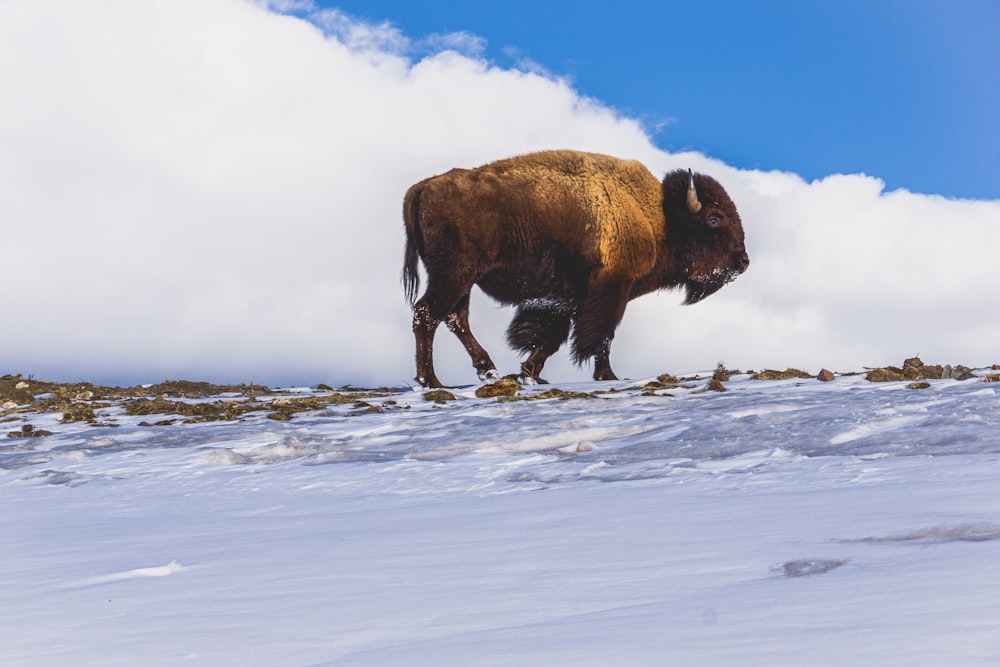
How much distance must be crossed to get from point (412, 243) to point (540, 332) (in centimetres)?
172

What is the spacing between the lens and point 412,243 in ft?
33.4

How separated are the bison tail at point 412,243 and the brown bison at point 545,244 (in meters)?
0.01

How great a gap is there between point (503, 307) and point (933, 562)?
340 inches

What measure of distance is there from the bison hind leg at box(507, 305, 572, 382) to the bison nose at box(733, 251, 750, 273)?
2.45 meters

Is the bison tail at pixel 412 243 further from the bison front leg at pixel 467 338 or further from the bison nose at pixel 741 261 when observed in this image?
the bison nose at pixel 741 261

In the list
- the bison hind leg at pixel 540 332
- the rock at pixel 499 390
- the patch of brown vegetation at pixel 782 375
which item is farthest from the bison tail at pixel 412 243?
the patch of brown vegetation at pixel 782 375

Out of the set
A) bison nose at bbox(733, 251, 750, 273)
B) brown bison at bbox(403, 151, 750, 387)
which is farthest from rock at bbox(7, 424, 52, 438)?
bison nose at bbox(733, 251, 750, 273)

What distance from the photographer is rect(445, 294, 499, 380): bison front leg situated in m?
10.1

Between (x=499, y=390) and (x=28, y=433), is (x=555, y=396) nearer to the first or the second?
(x=499, y=390)

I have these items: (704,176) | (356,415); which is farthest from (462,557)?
(704,176)

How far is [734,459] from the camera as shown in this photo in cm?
381

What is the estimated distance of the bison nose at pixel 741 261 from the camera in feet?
38.1

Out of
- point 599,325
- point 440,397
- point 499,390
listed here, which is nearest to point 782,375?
point 499,390

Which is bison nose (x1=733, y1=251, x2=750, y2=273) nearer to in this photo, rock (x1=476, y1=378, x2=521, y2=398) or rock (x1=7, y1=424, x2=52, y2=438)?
rock (x1=476, y1=378, x2=521, y2=398)
